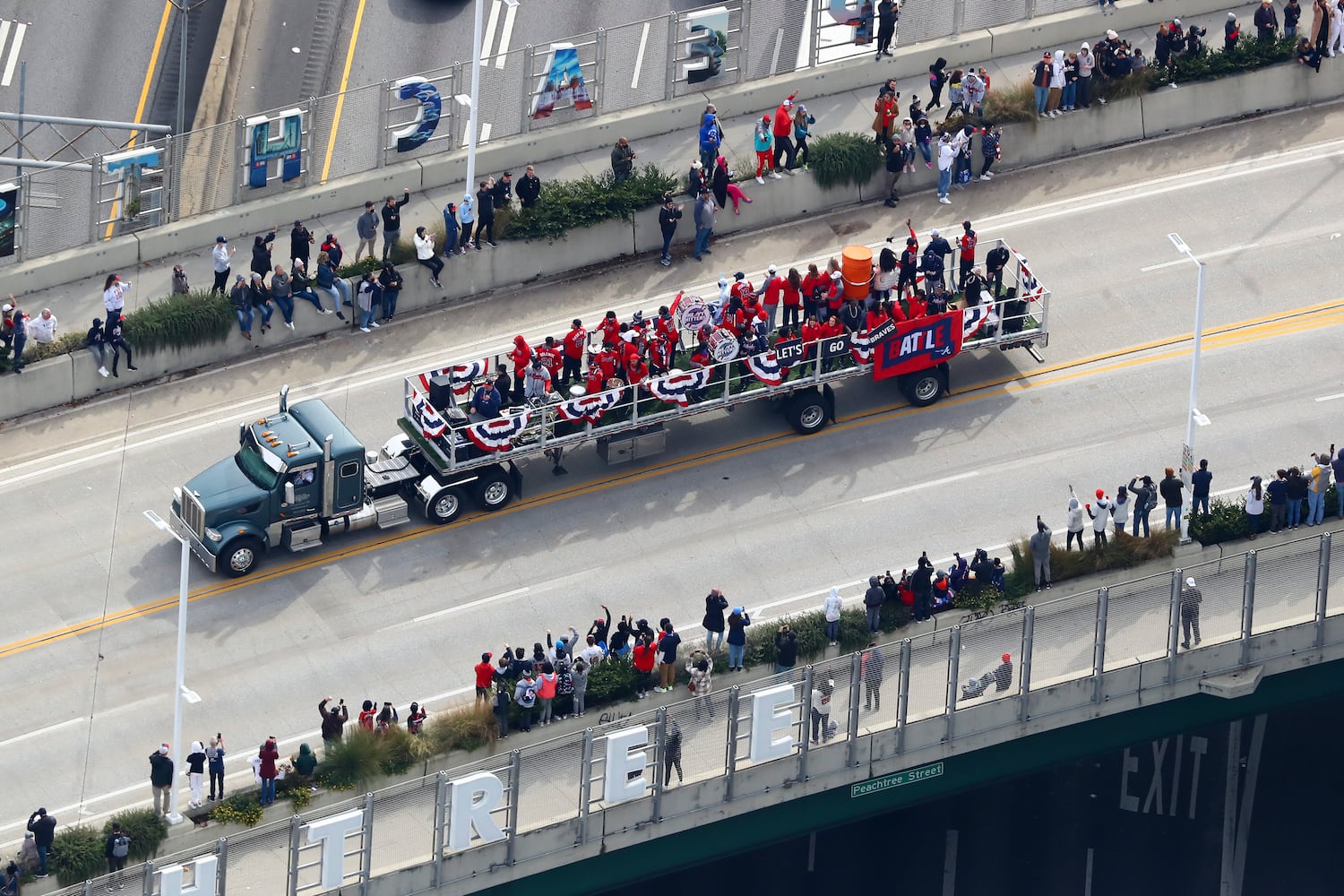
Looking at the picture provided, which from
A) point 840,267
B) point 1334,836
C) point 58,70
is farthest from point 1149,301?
point 58,70

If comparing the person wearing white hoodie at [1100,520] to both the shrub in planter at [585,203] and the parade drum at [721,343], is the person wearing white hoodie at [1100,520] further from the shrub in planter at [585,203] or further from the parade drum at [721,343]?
the shrub in planter at [585,203]

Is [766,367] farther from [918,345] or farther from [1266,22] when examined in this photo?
[1266,22]

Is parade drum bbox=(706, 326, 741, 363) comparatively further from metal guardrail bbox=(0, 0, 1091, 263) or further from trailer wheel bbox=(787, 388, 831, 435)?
metal guardrail bbox=(0, 0, 1091, 263)

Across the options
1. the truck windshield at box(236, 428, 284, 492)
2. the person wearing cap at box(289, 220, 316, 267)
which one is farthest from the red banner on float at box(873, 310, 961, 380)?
the truck windshield at box(236, 428, 284, 492)

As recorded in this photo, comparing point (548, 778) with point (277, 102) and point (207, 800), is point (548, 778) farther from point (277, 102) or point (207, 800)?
point (277, 102)

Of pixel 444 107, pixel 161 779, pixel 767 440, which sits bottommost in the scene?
pixel 161 779

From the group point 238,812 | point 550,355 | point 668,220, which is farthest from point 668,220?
point 238,812

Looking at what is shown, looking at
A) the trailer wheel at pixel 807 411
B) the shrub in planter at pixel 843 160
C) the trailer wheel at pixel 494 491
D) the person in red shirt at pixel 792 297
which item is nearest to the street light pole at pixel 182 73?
the trailer wheel at pixel 494 491
